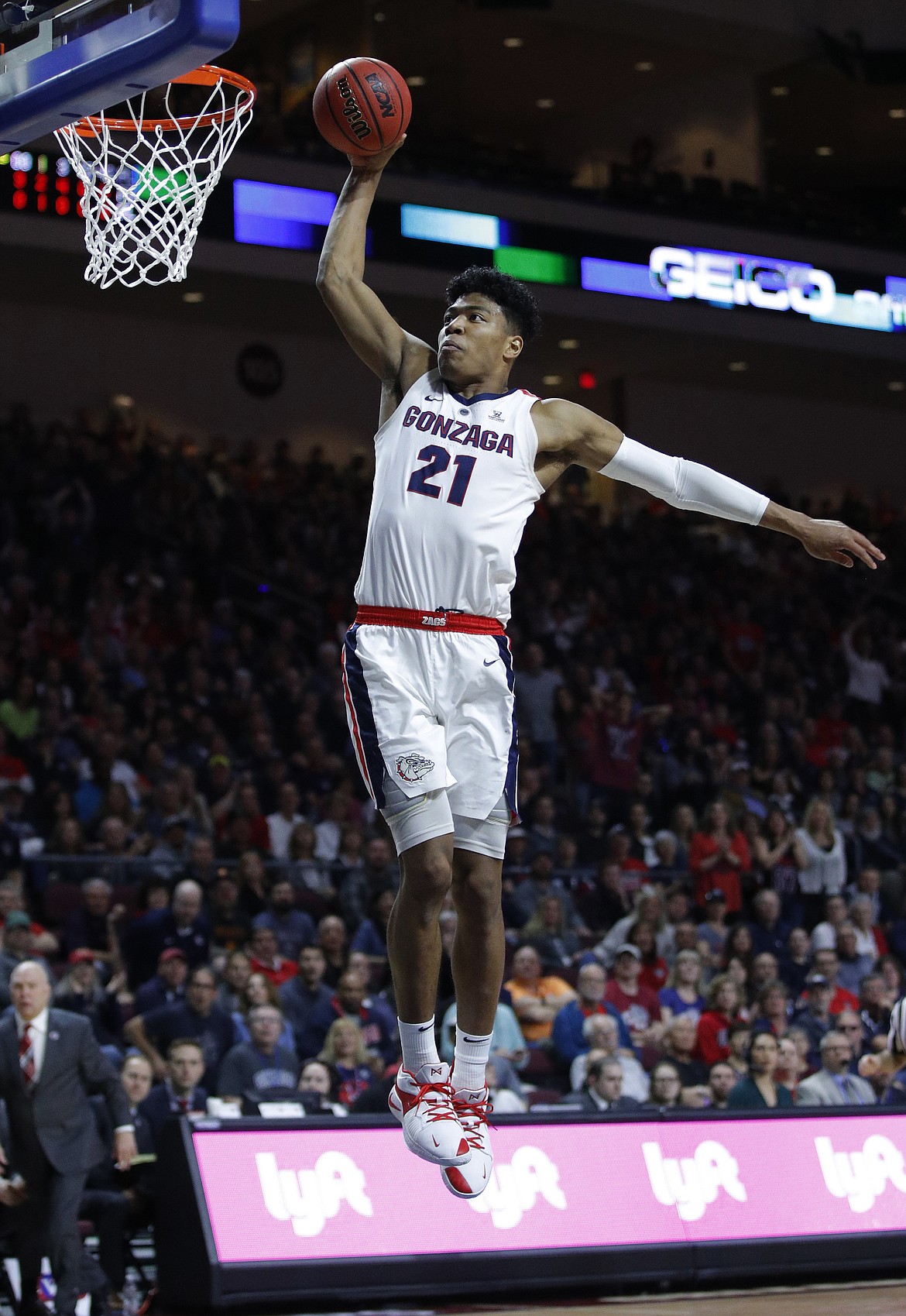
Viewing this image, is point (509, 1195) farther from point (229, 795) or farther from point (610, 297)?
point (610, 297)

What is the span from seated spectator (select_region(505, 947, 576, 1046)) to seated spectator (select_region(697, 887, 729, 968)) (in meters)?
1.78

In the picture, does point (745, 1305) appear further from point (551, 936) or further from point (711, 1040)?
point (551, 936)

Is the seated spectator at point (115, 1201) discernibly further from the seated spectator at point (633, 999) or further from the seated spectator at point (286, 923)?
the seated spectator at point (633, 999)

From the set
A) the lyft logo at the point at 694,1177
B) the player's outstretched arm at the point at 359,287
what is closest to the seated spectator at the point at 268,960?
the lyft logo at the point at 694,1177

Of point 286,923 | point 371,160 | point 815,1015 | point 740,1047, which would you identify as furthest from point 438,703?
point 815,1015

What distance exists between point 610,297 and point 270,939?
12.8 meters

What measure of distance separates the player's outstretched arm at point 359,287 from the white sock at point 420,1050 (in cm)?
211

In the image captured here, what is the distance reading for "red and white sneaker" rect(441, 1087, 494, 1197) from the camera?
5.92 metres

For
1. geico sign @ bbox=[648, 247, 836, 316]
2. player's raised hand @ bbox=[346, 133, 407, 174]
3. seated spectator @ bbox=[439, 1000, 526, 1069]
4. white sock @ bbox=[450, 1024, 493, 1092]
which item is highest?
geico sign @ bbox=[648, 247, 836, 316]

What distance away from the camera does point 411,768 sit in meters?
5.88

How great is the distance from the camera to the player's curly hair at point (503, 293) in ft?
20.4

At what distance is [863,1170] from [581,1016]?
2363 millimetres

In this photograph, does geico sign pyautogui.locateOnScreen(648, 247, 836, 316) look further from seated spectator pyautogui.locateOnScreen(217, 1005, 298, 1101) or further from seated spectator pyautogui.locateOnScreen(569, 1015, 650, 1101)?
seated spectator pyautogui.locateOnScreen(217, 1005, 298, 1101)

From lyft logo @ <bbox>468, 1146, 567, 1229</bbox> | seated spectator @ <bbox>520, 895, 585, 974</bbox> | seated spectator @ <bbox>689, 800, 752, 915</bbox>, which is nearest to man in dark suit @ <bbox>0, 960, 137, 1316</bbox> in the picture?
lyft logo @ <bbox>468, 1146, 567, 1229</bbox>
